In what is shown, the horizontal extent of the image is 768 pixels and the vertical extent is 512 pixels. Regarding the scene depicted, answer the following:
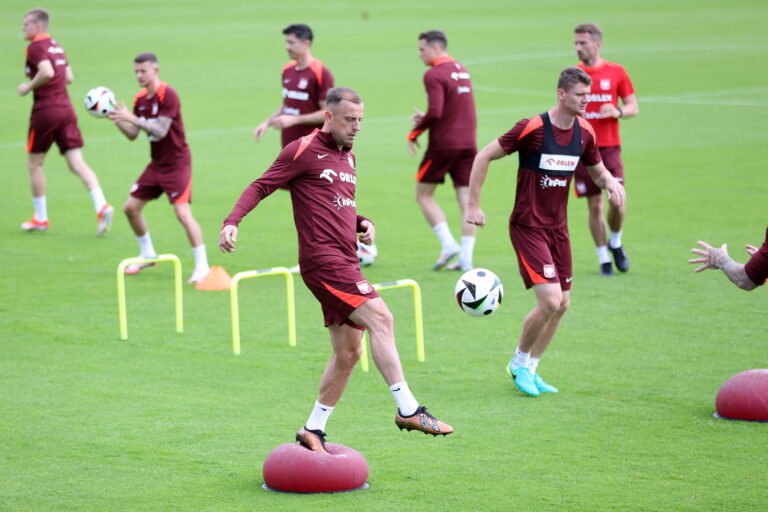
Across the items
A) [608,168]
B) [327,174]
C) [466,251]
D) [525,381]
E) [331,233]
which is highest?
[327,174]

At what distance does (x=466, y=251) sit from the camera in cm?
1454

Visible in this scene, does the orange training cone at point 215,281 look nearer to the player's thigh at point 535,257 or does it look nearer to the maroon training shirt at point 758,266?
the player's thigh at point 535,257

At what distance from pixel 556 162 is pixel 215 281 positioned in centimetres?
547

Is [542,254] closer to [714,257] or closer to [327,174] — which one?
[714,257]

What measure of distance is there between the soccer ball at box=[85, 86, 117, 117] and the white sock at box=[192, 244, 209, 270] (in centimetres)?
189

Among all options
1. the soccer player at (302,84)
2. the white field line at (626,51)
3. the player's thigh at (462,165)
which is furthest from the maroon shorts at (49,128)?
the white field line at (626,51)

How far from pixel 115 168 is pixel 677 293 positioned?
12.7 m

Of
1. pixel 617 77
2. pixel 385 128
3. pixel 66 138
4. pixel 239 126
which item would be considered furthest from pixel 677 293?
pixel 239 126

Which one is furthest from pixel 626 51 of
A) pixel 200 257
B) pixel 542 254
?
pixel 542 254

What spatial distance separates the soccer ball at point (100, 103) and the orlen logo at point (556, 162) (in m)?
6.13

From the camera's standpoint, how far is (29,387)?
9.99 m

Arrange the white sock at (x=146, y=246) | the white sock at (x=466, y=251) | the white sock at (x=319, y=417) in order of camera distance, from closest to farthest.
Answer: the white sock at (x=319, y=417) < the white sock at (x=466, y=251) < the white sock at (x=146, y=246)

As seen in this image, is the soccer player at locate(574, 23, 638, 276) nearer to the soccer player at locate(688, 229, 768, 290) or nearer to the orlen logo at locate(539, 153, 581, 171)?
the orlen logo at locate(539, 153, 581, 171)

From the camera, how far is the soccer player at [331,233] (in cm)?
771
